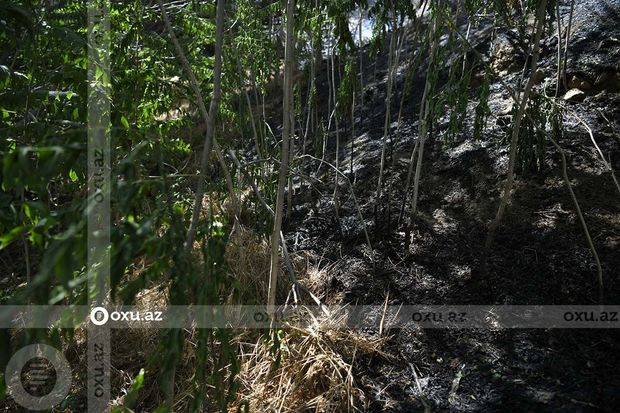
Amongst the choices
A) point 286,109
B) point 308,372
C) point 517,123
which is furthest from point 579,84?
point 308,372

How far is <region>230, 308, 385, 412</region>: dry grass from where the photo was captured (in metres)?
1.97

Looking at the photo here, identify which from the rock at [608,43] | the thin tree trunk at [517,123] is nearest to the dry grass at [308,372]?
the thin tree trunk at [517,123]

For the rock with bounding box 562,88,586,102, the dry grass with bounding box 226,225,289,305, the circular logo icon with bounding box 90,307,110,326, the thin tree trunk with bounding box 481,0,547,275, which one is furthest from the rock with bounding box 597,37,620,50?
the circular logo icon with bounding box 90,307,110,326

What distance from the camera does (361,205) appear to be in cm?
336

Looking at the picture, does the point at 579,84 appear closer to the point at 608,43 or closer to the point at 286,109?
the point at 608,43

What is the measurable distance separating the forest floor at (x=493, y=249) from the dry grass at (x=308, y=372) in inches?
3.1

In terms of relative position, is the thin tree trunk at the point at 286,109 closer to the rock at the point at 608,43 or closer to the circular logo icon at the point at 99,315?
the circular logo icon at the point at 99,315

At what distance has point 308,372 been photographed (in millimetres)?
2025

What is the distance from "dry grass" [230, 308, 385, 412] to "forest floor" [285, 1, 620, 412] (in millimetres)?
78

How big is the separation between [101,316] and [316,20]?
6.19ft

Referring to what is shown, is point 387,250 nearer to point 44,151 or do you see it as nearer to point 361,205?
point 361,205

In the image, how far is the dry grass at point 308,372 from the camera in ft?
6.46

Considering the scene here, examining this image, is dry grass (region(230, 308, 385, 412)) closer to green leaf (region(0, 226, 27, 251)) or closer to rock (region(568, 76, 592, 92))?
green leaf (region(0, 226, 27, 251))

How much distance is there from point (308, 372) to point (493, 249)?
46.8 inches
